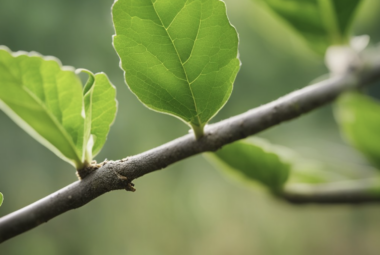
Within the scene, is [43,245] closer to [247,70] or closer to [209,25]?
[247,70]

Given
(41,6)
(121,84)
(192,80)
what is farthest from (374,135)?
(41,6)

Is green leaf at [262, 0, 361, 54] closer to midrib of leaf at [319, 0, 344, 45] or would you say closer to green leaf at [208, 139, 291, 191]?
midrib of leaf at [319, 0, 344, 45]

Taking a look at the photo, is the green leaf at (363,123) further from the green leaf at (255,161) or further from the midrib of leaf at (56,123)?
the midrib of leaf at (56,123)

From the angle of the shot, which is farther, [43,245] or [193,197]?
[193,197]

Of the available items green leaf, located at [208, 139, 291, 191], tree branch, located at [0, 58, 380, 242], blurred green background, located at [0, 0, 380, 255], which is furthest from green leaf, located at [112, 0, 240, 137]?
blurred green background, located at [0, 0, 380, 255]

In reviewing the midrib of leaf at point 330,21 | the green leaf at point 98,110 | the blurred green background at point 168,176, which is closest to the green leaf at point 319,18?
the midrib of leaf at point 330,21
